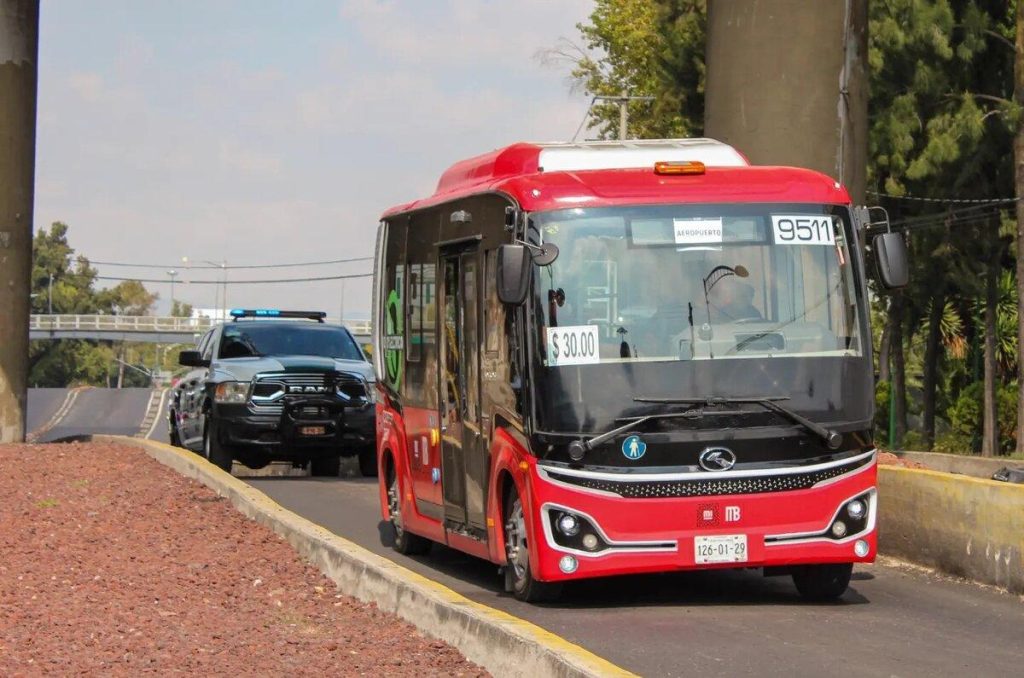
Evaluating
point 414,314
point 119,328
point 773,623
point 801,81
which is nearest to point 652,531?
point 773,623

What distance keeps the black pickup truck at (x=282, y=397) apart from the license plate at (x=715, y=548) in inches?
453

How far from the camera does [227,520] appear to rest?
624 inches

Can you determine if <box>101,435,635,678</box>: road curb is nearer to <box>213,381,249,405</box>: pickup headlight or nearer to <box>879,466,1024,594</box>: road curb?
<box>879,466,1024,594</box>: road curb

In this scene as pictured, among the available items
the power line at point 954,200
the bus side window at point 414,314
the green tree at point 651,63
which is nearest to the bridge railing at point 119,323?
the green tree at point 651,63

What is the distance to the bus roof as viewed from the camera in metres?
11.3

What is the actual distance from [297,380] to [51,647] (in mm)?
12535

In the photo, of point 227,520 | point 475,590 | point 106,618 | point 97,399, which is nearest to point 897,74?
point 227,520

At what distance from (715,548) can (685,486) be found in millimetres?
416

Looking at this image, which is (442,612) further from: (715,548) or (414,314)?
(414,314)

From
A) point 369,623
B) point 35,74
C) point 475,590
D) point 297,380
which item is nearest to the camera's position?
point 369,623

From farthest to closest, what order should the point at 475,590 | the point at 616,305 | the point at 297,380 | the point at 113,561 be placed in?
the point at 297,380 < the point at 113,561 < the point at 475,590 < the point at 616,305

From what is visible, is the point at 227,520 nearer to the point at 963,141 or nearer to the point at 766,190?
the point at 766,190

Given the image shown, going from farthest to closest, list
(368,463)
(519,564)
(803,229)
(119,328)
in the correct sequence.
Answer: (119,328) → (368,463) → (519,564) → (803,229)

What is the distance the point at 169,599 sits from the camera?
11.6m
